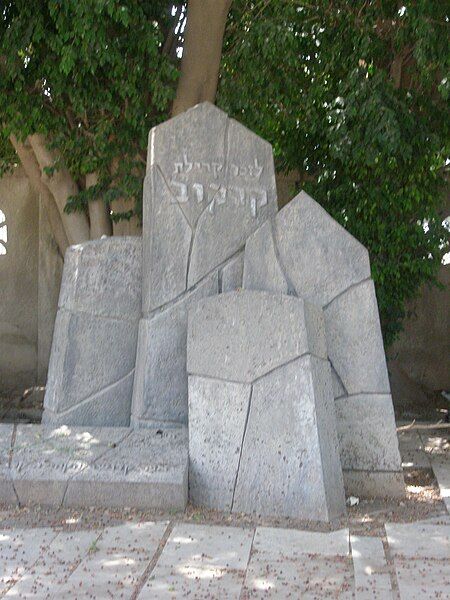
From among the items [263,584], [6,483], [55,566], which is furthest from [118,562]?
[6,483]

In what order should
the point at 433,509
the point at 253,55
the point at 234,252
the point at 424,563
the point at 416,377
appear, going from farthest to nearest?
1. the point at 416,377
2. the point at 253,55
3. the point at 234,252
4. the point at 433,509
5. the point at 424,563

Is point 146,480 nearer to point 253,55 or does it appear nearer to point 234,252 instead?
point 234,252

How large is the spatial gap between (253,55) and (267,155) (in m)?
2.49

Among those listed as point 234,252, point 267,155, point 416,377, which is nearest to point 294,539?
point 234,252

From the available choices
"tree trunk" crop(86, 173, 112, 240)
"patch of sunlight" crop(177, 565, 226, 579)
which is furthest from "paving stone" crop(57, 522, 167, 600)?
"tree trunk" crop(86, 173, 112, 240)

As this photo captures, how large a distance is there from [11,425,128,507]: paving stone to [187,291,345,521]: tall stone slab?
668 mm

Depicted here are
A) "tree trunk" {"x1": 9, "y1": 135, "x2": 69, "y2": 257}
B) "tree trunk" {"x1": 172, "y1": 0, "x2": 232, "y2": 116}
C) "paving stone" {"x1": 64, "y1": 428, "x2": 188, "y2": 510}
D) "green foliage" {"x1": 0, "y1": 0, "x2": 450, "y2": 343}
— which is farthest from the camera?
"tree trunk" {"x1": 9, "y1": 135, "x2": 69, "y2": 257}

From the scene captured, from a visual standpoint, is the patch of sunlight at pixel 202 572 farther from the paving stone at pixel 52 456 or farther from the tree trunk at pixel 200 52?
the tree trunk at pixel 200 52

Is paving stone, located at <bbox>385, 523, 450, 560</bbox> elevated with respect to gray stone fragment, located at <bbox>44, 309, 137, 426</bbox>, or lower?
lower

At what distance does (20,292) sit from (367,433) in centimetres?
622

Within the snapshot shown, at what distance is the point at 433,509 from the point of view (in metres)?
6.14

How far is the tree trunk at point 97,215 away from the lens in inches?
374

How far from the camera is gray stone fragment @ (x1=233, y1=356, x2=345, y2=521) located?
5.67 m

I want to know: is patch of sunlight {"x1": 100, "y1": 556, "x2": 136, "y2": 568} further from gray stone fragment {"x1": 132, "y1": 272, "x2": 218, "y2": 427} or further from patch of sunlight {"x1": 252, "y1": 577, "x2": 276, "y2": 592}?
gray stone fragment {"x1": 132, "y1": 272, "x2": 218, "y2": 427}
